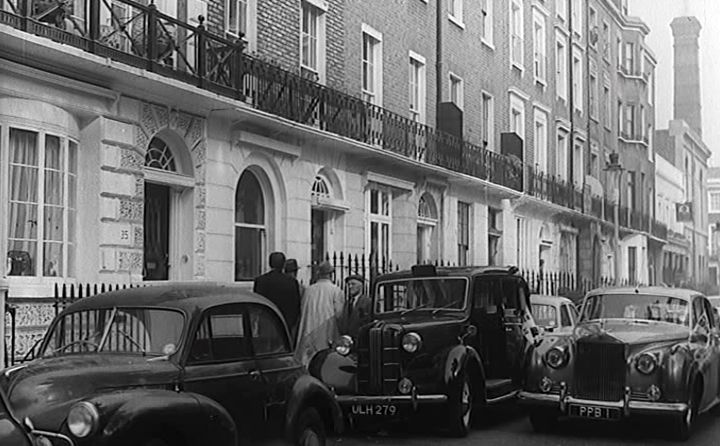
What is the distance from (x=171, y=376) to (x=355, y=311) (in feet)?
16.4

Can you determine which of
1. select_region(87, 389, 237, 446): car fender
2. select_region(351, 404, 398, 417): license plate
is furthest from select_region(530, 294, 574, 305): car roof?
select_region(87, 389, 237, 446): car fender

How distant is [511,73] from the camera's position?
24.4 metres

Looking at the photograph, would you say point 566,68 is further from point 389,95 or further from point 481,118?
point 389,95

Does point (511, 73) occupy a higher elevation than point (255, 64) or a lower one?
higher

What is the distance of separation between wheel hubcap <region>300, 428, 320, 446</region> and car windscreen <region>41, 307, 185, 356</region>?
1340mm

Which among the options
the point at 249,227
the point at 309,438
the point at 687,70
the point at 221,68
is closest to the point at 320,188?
the point at 249,227

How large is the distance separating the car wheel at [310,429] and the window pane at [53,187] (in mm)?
4744

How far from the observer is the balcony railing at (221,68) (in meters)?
10.4

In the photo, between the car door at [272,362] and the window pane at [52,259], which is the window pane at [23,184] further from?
the car door at [272,362]

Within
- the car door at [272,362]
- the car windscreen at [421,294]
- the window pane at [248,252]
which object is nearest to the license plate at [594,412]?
the car windscreen at [421,294]

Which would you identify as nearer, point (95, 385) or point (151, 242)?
point (95, 385)

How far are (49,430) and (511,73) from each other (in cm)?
2026

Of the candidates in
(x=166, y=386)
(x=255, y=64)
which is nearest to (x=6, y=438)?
(x=166, y=386)

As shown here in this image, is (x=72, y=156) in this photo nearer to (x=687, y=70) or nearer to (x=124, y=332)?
(x=124, y=332)
